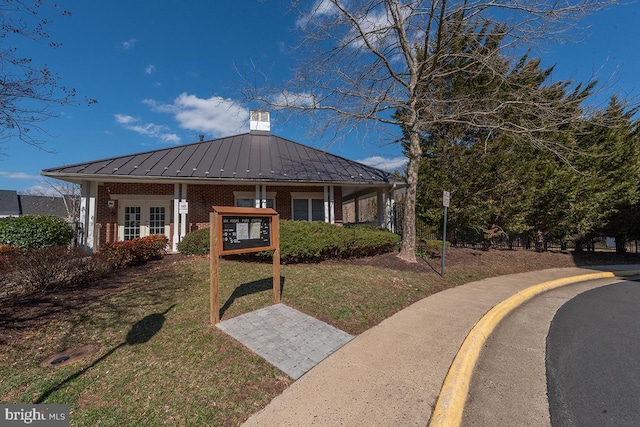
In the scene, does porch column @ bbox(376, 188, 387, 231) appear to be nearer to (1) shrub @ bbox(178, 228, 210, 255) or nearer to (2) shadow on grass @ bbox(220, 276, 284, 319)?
(1) shrub @ bbox(178, 228, 210, 255)

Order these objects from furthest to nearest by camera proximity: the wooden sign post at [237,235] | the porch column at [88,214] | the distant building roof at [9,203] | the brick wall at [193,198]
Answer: the distant building roof at [9,203] < the brick wall at [193,198] < the porch column at [88,214] < the wooden sign post at [237,235]

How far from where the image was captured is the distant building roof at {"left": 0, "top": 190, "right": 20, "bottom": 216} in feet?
128

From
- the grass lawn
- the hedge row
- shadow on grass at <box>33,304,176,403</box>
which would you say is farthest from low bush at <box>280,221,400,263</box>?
shadow on grass at <box>33,304,176,403</box>

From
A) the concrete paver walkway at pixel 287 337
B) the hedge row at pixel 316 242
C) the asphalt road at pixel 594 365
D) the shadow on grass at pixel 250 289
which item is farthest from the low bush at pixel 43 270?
the asphalt road at pixel 594 365

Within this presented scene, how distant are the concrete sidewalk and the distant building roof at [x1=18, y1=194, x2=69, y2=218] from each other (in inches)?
2082

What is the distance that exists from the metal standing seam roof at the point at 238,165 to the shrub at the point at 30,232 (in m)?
1.76

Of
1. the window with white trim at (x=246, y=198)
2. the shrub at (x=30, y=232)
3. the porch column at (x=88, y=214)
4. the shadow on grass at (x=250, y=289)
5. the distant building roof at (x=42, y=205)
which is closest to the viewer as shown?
the shadow on grass at (x=250, y=289)

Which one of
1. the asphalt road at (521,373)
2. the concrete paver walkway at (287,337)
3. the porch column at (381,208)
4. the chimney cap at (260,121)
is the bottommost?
the asphalt road at (521,373)

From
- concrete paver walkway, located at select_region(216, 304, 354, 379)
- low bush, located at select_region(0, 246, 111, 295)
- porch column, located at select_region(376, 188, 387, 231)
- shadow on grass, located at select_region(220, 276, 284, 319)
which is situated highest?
porch column, located at select_region(376, 188, 387, 231)

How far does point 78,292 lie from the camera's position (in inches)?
232

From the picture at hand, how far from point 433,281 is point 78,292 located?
8212mm

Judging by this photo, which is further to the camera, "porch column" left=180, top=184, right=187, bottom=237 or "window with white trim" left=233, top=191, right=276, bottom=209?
"window with white trim" left=233, top=191, right=276, bottom=209

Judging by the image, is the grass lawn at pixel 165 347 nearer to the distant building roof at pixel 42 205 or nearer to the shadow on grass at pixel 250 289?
the shadow on grass at pixel 250 289

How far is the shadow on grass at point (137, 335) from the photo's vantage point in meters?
3.09
